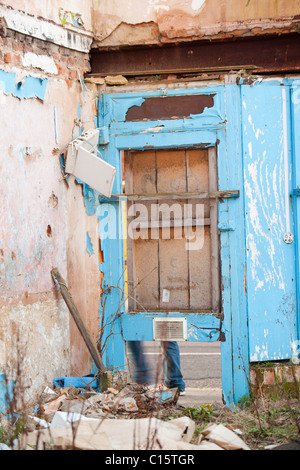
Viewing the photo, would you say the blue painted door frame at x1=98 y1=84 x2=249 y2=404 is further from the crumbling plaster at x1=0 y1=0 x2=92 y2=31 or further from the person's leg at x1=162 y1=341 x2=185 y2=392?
the crumbling plaster at x1=0 y1=0 x2=92 y2=31

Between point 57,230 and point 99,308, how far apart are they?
3.00 ft

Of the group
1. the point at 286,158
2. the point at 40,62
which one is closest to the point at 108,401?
the point at 286,158

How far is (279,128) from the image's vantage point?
5.29 meters

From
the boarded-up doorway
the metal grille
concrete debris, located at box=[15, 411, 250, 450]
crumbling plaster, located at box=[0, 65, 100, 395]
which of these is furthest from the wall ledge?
concrete debris, located at box=[15, 411, 250, 450]

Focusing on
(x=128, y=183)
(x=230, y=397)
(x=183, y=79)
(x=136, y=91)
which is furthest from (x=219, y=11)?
(x=230, y=397)

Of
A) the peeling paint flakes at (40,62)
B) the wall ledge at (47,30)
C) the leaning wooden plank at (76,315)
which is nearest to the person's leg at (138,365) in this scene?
the leaning wooden plank at (76,315)

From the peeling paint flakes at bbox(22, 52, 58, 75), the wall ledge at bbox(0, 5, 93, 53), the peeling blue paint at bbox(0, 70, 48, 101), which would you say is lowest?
the peeling blue paint at bbox(0, 70, 48, 101)

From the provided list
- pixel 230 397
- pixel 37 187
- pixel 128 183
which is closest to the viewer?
pixel 37 187

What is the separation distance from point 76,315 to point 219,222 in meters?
1.48

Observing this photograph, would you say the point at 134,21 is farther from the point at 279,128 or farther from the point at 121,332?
the point at 121,332

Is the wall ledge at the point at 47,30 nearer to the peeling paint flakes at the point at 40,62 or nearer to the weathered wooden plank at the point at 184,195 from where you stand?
the peeling paint flakes at the point at 40,62

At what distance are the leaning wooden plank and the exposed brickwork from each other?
1.65 metres

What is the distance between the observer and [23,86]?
Result: 4.57 meters

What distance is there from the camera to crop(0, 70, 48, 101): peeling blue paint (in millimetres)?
4348
